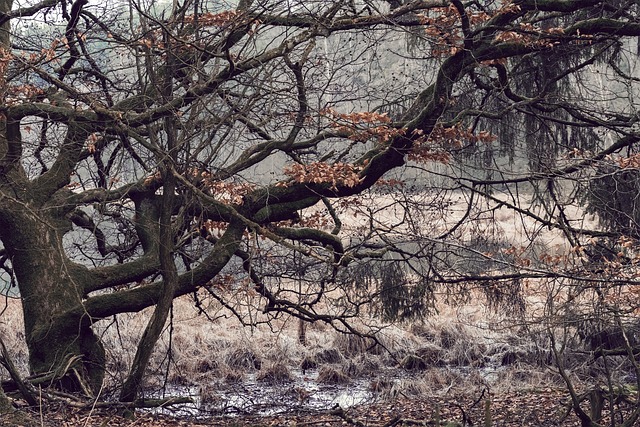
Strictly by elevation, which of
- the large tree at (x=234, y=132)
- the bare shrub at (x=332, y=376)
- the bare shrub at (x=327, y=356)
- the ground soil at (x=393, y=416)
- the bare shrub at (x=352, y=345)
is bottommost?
the ground soil at (x=393, y=416)

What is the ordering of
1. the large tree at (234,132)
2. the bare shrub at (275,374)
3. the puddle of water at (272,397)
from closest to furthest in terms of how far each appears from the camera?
the large tree at (234,132), the puddle of water at (272,397), the bare shrub at (275,374)

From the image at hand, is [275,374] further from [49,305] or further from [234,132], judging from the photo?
[234,132]

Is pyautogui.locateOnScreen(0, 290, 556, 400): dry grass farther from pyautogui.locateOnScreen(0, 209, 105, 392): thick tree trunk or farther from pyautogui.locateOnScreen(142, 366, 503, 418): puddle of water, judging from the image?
pyautogui.locateOnScreen(0, 209, 105, 392): thick tree trunk

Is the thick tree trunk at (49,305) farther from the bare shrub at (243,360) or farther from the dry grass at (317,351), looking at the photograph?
the bare shrub at (243,360)

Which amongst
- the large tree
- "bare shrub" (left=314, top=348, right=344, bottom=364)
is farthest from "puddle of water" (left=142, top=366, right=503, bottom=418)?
the large tree

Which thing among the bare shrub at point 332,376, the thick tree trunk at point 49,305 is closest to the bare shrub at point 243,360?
the bare shrub at point 332,376

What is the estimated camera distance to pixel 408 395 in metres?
11.0

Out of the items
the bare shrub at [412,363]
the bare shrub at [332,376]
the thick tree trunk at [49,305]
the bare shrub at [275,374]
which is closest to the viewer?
the thick tree trunk at [49,305]

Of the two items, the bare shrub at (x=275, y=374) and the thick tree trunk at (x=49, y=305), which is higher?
the thick tree trunk at (x=49, y=305)

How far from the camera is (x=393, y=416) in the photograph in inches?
348

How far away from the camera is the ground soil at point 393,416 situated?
6.86 metres

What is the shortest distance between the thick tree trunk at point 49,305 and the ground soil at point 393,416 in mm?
852

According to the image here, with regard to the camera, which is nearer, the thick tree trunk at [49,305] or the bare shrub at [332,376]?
the thick tree trunk at [49,305]

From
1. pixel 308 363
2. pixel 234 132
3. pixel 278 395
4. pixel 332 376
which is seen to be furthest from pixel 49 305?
pixel 308 363
